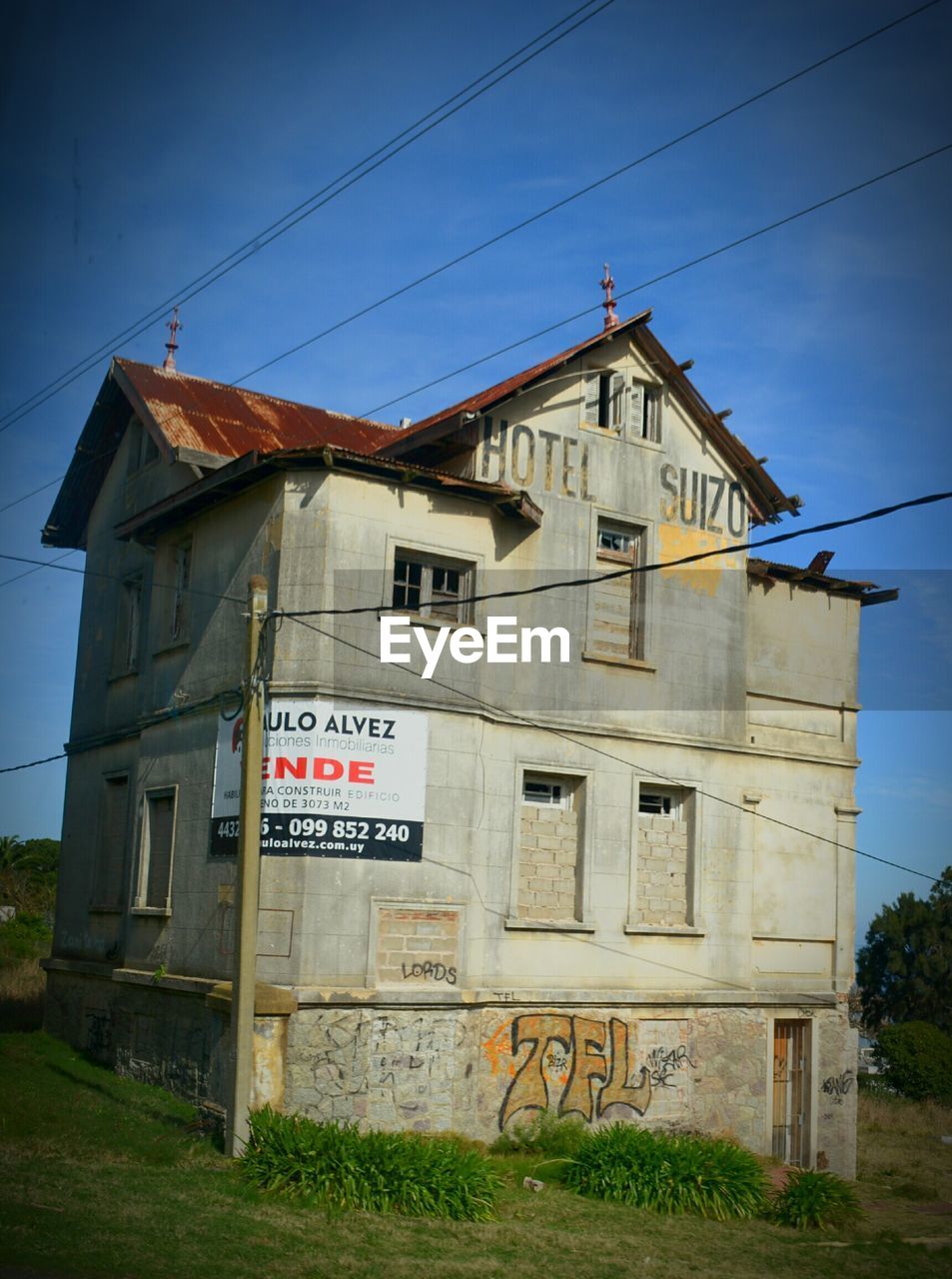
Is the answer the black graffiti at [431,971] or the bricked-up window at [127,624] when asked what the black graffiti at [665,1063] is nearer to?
the black graffiti at [431,971]

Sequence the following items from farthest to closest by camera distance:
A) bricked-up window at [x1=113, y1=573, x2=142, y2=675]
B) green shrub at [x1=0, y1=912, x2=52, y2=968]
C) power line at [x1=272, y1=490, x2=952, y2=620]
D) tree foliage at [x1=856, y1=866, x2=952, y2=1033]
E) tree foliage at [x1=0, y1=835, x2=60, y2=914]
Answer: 1. tree foliage at [x1=0, y1=835, x2=60, y2=914]
2. tree foliage at [x1=856, y1=866, x2=952, y2=1033]
3. green shrub at [x1=0, y1=912, x2=52, y2=968]
4. bricked-up window at [x1=113, y1=573, x2=142, y2=675]
5. power line at [x1=272, y1=490, x2=952, y2=620]

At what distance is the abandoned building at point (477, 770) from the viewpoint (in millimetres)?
19016

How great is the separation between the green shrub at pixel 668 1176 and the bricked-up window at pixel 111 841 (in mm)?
10425

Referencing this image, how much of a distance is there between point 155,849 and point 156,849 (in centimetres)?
3

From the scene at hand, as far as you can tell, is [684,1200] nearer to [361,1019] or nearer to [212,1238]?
[361,1019]

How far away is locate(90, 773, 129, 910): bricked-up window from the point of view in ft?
82.0

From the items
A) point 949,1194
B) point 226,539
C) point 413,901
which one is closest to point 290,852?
point 413,901

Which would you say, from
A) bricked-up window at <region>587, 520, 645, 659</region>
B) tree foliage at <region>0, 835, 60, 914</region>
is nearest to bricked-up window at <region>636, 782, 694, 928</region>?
bricked-up window at <region>587, 520, 645, 659</region>

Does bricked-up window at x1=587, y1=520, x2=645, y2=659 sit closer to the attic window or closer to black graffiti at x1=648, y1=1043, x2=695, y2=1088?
black graffiti at x1=648, y1=1043, x2=695, y2=1088

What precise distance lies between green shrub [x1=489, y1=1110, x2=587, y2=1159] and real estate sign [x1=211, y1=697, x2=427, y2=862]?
170 inches

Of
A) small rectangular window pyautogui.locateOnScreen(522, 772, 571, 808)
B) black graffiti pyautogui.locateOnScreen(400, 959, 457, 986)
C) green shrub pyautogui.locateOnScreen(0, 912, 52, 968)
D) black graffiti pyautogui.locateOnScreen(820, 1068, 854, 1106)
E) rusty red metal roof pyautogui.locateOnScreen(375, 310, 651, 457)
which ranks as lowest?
black graffiti pyautogui.locateOnScreen(820, 1068, 854, 1106)

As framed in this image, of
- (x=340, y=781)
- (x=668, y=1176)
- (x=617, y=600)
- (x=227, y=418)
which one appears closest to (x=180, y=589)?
(x=227, y=418)

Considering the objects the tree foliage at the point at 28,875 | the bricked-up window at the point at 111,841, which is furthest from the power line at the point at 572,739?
the tree foliage at the point at 28,875

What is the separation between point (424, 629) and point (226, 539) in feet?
11.9
